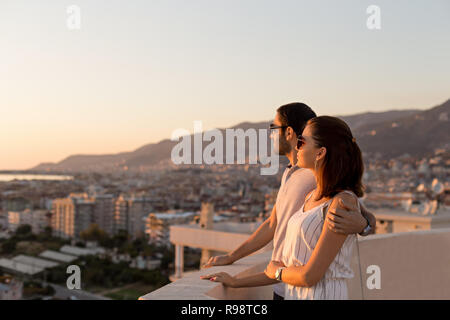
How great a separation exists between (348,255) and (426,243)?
169cm

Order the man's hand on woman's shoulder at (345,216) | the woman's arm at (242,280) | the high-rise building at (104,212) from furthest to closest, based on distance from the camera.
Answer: the high-rise building at (104,212) < the woman's arm at (242,280) < the man's hand on woman's shoulder at (345,216)

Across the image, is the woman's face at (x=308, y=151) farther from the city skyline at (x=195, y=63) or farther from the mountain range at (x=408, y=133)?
the mountain range at (x=408, y=133)

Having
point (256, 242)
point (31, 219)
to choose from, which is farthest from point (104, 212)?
point (256, 242)

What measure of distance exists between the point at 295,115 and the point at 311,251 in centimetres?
59

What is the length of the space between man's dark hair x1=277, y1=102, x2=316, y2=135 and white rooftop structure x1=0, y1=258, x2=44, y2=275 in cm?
3128

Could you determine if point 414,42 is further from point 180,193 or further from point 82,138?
point 180,193

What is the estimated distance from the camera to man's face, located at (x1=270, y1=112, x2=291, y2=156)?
1.66 meters

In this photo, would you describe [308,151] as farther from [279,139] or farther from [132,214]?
[132,214]

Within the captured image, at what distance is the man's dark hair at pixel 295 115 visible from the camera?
1.65 meters

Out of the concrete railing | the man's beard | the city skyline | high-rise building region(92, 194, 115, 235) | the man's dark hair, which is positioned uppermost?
the city skyline

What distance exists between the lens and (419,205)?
11.2m

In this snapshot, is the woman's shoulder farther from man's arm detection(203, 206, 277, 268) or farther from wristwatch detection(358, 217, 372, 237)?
man's arm detection(203, 206, 277, 268)

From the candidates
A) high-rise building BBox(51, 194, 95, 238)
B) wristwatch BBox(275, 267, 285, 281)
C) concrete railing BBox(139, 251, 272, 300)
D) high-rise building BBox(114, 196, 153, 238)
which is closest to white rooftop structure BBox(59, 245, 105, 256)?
high-rise building BBox(51, 194, 95, 238)

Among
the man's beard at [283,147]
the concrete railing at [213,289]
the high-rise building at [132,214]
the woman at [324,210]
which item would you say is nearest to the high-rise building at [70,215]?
the high-rise building at [132,214]
